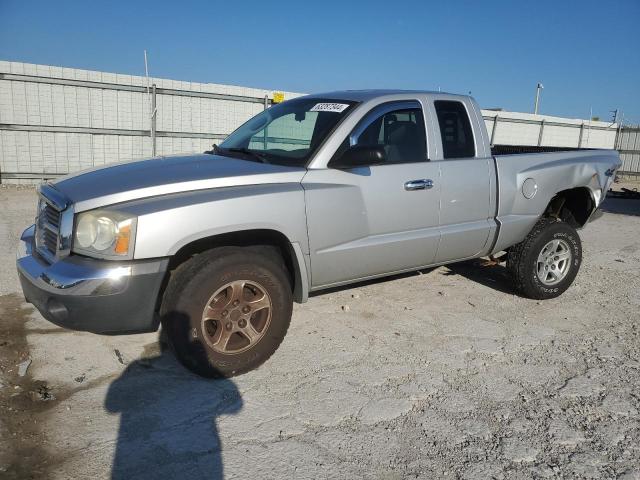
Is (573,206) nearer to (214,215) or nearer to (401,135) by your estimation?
(401,135)

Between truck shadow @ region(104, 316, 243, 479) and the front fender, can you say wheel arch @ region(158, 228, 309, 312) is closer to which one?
the front fender

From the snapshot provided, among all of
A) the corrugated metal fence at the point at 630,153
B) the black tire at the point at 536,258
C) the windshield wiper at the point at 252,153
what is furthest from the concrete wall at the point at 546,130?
the windshield wiper at the point at 252,153

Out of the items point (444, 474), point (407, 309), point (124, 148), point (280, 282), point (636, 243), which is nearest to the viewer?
point (444, 474)

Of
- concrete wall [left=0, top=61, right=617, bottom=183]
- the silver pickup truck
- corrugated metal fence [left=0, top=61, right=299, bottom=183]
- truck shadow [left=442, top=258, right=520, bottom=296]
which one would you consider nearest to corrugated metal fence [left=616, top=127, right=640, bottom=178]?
concrete wall [left=0, top=61, right=617, bottom=183]

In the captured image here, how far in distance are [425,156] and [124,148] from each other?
1007 cm

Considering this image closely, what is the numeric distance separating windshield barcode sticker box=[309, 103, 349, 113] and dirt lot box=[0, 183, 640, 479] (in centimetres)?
176

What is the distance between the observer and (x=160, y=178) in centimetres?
323

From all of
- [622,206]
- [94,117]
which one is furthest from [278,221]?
[622,206]

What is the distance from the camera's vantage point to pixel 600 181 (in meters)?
5.26

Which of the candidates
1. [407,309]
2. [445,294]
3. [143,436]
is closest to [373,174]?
[407,309]

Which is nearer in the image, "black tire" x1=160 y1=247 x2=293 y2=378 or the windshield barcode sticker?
"black tire" x1=160 y1=247 x2=293 y2=378

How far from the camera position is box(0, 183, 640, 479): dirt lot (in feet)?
8.49

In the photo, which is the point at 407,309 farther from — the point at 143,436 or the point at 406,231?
the point at 143,436

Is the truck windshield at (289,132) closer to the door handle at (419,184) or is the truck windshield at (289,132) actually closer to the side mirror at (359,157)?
the side mirror at (359,157)
